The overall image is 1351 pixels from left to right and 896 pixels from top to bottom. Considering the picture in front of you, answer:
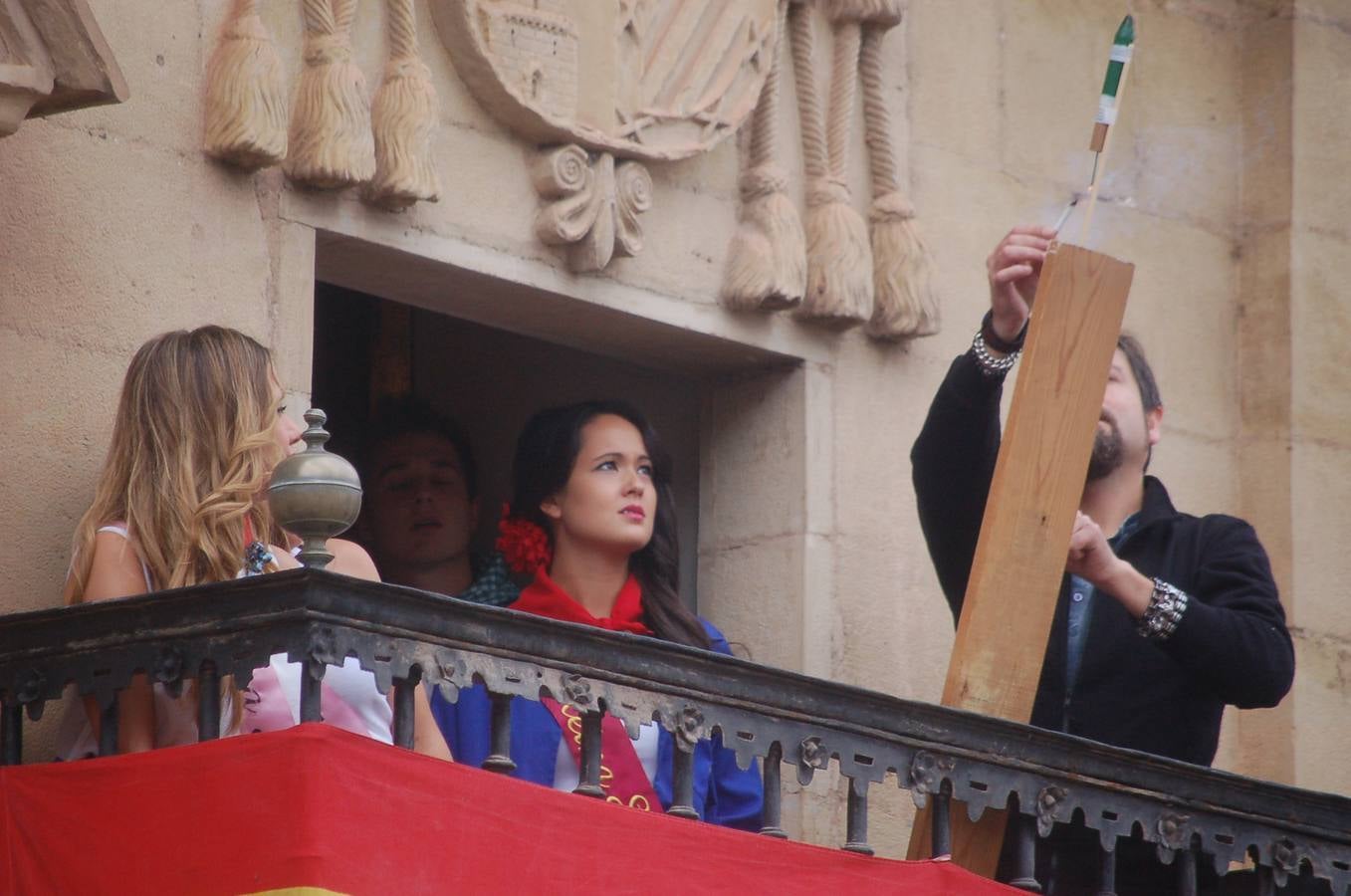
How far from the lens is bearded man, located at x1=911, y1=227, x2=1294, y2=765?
489 centimetres

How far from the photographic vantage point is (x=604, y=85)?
566cm

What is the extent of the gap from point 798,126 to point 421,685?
1.94 metres

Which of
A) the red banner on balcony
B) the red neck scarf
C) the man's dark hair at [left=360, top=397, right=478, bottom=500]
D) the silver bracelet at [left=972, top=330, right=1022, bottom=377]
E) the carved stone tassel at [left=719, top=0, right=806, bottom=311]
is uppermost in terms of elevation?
the carved stone tassel at [left=719, top=0, right=806, bottom=311]

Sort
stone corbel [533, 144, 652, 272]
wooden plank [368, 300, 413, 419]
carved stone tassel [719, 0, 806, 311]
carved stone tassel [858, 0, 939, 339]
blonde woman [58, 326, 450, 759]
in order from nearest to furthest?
blonde woman [58, 326, 450, 759]
stone corbel [533, 144, 652, 272]
carved stone tassel [719, 0, 806, 311]
carved stone tassel [858, 0, 939, 339]
wooden plank [368, 300, 413, 419]

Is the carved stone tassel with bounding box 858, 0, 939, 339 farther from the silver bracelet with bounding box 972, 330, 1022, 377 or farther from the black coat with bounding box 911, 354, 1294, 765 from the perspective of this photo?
the silver bracelet with bounding box 972, 330, 1022, 377

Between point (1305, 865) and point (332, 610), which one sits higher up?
point (332, 610)

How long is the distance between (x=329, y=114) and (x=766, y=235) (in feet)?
3.51

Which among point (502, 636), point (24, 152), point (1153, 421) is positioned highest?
point (24, 152)

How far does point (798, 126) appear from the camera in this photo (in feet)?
20.0

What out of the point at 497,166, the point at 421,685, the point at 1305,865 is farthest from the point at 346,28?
the point at 1305,865

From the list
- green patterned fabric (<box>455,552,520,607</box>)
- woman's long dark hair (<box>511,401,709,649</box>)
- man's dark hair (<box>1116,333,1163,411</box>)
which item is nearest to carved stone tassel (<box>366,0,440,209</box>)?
woman's long dark hair (<box>511,401,709,649</box>)

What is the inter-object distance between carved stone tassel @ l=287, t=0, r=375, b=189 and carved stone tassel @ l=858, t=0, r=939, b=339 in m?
1.29

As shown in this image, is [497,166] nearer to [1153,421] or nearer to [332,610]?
[1153,421]

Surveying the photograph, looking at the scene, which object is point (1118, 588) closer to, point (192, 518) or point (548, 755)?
point (548, 755)
